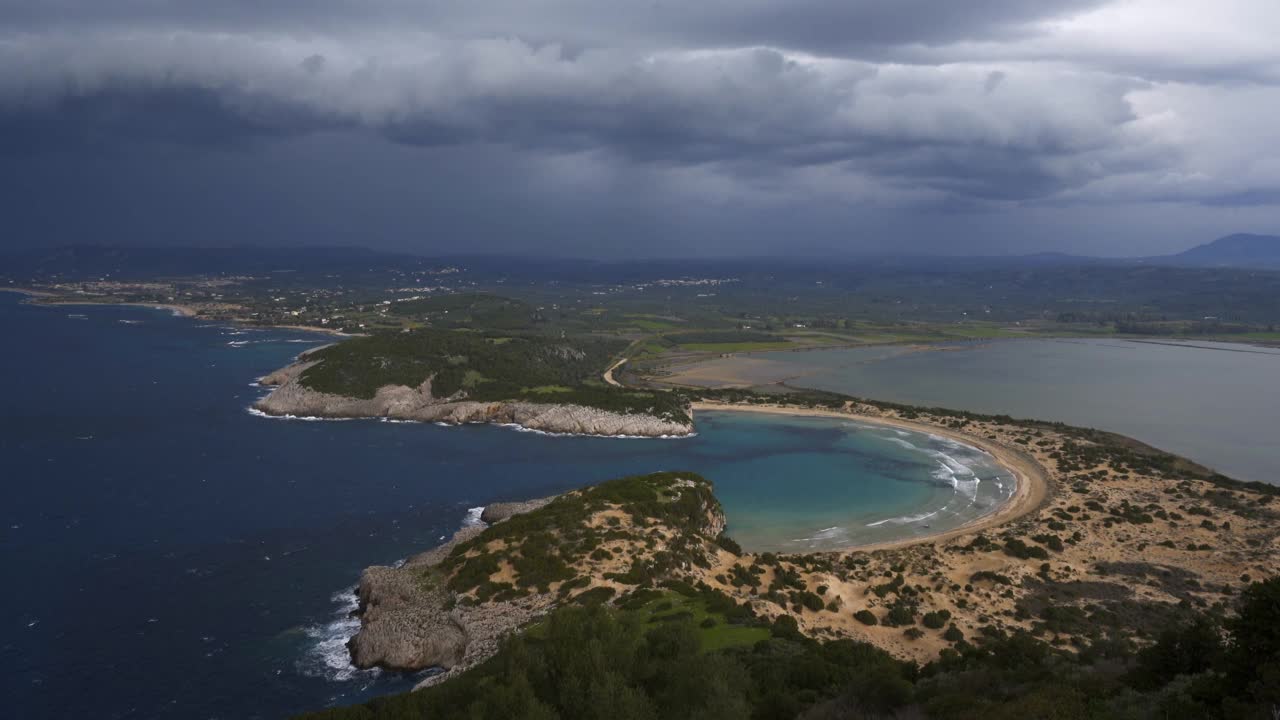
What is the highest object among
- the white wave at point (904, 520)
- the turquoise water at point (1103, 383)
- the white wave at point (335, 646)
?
the turquoise water at point (1103, 383)

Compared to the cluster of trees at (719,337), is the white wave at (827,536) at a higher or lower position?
lower

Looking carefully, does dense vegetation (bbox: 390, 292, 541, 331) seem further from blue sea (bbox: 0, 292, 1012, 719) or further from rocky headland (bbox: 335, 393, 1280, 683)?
rocky headland (bbox: 335, 393, 1280, 683)

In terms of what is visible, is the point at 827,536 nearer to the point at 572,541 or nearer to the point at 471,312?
the point at 572,541

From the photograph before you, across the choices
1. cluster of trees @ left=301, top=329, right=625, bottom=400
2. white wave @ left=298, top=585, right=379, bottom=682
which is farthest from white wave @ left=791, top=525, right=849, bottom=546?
cluster of trees @ left=301, top=329, right=625, bottom=400

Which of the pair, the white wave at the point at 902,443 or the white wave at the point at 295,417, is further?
the white wave at the point at 295,417

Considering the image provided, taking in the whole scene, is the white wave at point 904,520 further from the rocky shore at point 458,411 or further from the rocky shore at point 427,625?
the rocky shore at point 458,411

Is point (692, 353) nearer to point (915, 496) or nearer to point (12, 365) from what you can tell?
point (915, 496)

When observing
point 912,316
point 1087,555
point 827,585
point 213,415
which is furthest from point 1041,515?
point 912,316

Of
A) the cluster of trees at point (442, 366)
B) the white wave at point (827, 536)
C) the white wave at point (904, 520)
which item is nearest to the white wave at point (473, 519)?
the white wave at point (827, 536)

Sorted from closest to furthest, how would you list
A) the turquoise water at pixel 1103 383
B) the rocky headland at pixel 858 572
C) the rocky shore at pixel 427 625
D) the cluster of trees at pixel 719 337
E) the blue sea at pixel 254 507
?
the blue sea at pixel 254 507, the rocky shore at pixel 427 625, the rocky headland at pixel 858 572, the turquoise water at pixel 1103 383, the cluster of trees at pixel 719 337
